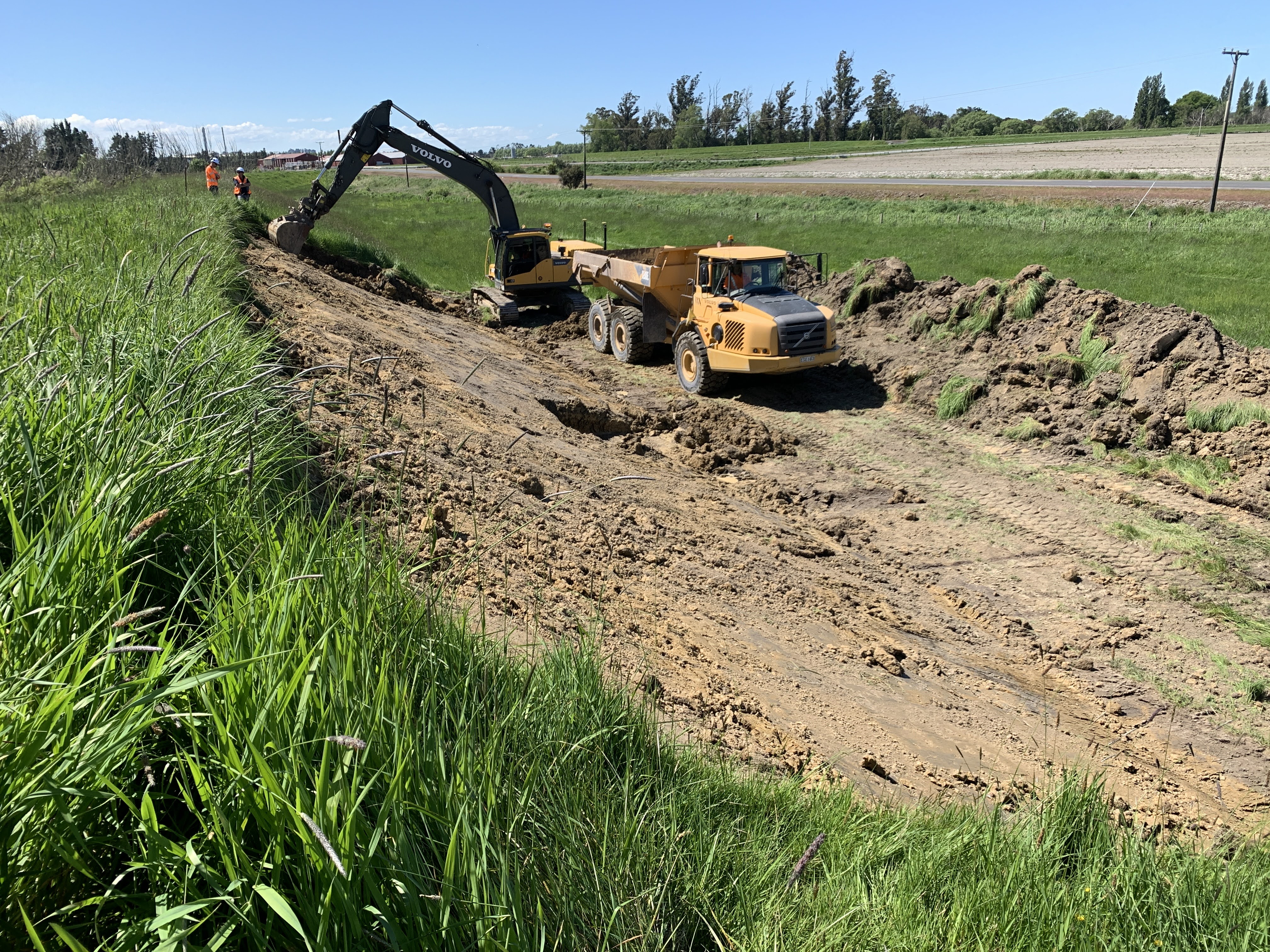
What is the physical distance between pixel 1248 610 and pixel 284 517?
8.11 meters

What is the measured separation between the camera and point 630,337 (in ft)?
54.3

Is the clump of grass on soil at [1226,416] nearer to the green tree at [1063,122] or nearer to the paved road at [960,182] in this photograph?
the paved road at [960,182]

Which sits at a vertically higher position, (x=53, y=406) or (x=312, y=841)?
(x=53, y=406)

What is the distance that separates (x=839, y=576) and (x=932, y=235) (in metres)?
21.2

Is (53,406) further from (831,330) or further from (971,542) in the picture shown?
(831,330)

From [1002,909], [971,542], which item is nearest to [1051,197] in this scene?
[971,542]

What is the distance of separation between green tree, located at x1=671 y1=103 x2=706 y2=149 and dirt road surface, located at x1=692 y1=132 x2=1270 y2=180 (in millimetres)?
45985

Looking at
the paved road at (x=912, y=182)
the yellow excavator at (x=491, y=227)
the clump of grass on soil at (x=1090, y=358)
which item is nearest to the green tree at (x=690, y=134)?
the paved road at (x=912, y=182)

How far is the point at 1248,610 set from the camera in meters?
7.62

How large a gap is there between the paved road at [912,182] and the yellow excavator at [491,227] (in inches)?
1075

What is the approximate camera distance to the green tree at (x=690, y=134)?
4774 inches

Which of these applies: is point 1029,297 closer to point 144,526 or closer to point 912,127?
point 144,526

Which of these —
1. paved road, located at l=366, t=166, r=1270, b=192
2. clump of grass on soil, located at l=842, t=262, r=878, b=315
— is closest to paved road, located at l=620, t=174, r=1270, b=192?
paved road, located at l=366, t=166, r=1270, b=192

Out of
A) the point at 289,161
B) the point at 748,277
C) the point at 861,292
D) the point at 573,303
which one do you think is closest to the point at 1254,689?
the point at 748,277
